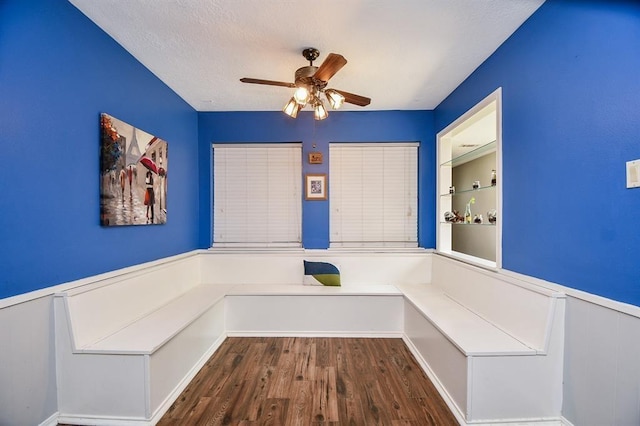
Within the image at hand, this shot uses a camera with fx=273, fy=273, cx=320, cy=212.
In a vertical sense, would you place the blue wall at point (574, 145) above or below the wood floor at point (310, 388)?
above

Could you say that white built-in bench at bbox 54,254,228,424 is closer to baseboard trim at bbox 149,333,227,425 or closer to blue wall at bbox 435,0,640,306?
baseboard trim at bbox 149,333,227,425

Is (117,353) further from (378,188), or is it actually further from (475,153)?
(475,153)

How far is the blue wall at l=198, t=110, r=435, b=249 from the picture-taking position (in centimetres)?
347

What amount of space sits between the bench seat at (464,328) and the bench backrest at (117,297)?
7.86ft

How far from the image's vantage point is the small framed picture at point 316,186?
350cm

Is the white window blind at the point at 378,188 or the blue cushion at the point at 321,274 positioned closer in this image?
the blue cushion at the point at 321,274

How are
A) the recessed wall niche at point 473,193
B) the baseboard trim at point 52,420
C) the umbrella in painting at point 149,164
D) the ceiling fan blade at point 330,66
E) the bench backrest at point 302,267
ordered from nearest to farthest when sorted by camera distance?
the baseboard trim at point 52,420, the ceiling fan blade at point 330,66, the recessed wall niche at point 473,193, the umbrella in painting at point 149,164, the bench backrest at point 302,267

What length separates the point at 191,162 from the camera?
3359mm

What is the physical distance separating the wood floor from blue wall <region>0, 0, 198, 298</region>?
122 cm

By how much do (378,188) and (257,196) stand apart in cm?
158

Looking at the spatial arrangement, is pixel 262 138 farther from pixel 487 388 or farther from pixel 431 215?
pixel 487 388

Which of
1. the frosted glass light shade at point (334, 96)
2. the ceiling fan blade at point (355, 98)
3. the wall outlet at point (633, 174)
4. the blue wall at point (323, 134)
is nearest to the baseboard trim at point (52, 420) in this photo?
the blue wall at point (323, 134)

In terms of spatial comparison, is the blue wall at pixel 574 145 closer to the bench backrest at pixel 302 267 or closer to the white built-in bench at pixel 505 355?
the white built-in bench at pixel 505 355

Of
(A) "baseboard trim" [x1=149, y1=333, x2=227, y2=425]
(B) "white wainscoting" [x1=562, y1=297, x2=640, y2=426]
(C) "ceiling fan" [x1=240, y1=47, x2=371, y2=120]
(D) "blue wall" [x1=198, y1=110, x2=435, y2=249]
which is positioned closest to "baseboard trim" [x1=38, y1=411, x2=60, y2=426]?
(A) "baseboard trim" [x1=149, y1=333, x2=227, y2=425]
